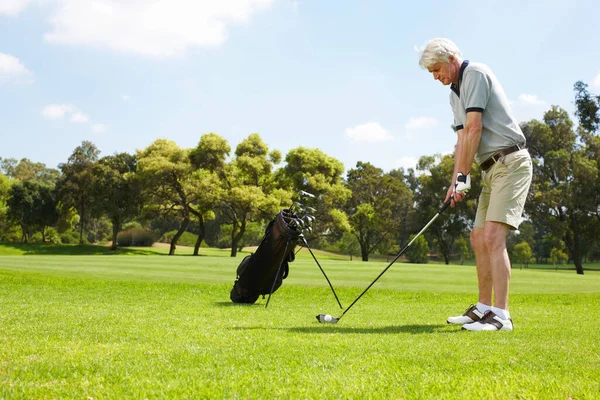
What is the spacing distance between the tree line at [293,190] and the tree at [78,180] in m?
0.13

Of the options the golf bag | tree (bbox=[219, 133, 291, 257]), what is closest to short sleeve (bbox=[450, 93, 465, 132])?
the golf bag

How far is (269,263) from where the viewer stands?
814 centimetres

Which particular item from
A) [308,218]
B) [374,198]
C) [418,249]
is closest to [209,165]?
[374,198]

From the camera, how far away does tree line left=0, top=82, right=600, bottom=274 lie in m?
48.4

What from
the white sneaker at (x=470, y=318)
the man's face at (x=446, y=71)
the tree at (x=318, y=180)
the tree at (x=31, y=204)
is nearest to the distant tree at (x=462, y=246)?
the tree at (x=318, y=180)

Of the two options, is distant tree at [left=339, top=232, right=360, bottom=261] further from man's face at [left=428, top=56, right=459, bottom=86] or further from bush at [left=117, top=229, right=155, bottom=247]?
man's face at [left=428, top=56, right=459, bottom=86]

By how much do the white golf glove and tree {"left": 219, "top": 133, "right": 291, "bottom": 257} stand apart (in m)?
40.1

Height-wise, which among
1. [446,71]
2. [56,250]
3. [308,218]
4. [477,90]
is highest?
[446,71]

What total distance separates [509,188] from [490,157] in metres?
0.40

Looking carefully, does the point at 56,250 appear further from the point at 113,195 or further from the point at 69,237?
the point at 69,237

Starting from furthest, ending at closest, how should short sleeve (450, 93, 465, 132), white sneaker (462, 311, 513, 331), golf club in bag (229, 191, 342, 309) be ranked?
golf club in bag (229, 191, 342, 309) < short sleeve (450, 93, 465, 132) < white sneaker (462, 311, 513, 331)

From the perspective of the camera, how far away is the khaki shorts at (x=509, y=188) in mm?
5621

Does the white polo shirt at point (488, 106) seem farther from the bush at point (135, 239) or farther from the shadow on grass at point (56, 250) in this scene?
the bush at point (135, 239)

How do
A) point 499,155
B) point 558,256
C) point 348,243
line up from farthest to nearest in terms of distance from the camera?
point 558,256 → point 348,243 → point 499,155
